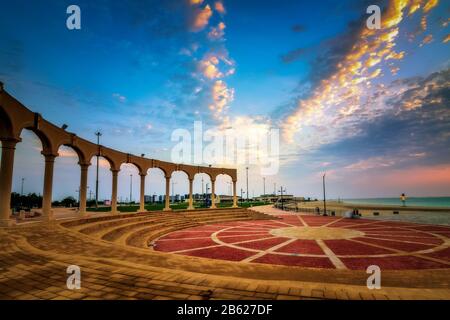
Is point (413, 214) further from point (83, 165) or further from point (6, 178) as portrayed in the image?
point (6, 178)

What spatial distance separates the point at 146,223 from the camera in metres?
20.9

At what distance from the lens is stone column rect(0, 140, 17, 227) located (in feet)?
38.1

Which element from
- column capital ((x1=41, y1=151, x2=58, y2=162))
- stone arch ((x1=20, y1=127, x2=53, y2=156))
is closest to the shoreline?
column capital ((x1=41, y1=151, x2=58, y2=162))

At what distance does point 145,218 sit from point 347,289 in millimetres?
21168

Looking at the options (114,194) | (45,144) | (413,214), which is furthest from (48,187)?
(413,214)

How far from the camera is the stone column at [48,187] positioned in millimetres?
Answer: 14547

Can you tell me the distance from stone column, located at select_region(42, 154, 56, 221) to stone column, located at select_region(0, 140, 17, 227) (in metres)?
2.58

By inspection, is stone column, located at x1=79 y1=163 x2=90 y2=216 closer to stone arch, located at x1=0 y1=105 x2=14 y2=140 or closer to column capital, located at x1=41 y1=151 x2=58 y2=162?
column capital, located at x1=41 y1=151 x2=58 y2=162

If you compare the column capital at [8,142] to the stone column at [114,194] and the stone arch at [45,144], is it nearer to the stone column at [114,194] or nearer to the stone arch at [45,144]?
the stone arch at [45,144]

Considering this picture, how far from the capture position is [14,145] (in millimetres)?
12180

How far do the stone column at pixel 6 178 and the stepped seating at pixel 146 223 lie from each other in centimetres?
250

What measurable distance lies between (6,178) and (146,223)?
11.0 metres
